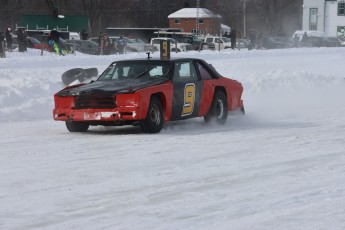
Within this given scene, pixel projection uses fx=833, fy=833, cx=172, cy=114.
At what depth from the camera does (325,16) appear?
310 ft

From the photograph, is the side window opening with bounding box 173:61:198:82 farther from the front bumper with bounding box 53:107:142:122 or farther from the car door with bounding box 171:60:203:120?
the front bumper with bounding box 53:107:142:122

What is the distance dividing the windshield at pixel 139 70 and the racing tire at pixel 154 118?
0.78 m

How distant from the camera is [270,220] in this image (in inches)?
268

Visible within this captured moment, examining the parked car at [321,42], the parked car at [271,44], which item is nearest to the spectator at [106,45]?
the parked car at [271,44]

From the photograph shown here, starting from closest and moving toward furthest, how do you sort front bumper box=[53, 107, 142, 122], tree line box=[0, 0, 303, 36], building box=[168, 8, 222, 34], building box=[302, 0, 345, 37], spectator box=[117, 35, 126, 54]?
front bumper box=[53, 107, 142, 122] → spectator box=[117, 35, 126, 54] → building box=[302, 0, 345, 37] → tree line box=[0, 0, 303, 36] → building box=[168, 8, 222, 34]

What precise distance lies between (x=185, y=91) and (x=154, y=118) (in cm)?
104

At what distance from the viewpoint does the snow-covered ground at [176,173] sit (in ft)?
22.7

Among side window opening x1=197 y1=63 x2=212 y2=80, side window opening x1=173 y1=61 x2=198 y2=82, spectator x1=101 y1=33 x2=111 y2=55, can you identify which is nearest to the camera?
side window opening x1=173 y1=61 x2=198 y2=82

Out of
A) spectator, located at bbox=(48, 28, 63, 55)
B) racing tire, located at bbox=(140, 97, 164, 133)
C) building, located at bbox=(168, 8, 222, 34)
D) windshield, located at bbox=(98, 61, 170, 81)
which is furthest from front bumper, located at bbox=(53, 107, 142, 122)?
building, located at bbox=(168, 8, 222, 34)

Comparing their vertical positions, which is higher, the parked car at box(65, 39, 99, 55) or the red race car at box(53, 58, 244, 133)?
the red race car at box(53, 58, 244, 133)

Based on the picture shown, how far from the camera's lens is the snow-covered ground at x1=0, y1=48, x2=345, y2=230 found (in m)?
6.93

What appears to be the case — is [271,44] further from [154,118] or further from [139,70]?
[154,118]

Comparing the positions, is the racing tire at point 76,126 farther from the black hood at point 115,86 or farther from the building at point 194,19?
the building at point 194,19

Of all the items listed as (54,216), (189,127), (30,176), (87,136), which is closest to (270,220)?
(54,216)
